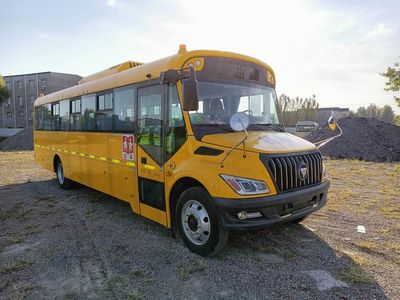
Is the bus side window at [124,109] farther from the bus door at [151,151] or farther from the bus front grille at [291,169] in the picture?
the bus front grille at [291,169]

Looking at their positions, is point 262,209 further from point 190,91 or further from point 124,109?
point 124,109

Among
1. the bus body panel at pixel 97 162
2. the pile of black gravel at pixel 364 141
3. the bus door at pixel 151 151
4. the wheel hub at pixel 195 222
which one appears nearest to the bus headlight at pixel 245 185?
the wheel hub at pixel 195 222

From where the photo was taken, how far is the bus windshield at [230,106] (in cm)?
441

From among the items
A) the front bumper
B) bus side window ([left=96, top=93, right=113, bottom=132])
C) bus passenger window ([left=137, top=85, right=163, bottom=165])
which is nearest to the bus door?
bus passenger window ([left=137, top=85, right=163, bottom=165])

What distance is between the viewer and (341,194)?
7.76 m

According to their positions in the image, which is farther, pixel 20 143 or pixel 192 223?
pixel 20 143

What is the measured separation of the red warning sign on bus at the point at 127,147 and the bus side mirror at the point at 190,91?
190 cm

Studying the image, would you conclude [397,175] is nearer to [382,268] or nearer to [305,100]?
[382,268]

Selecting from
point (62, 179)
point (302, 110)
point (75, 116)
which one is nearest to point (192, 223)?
point (75, 116)

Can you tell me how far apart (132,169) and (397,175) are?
9446 mm

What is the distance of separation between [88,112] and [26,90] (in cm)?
5599

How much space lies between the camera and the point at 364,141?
17484mm

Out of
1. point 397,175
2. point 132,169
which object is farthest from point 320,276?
point 397,175

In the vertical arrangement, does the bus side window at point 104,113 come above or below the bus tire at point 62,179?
above
